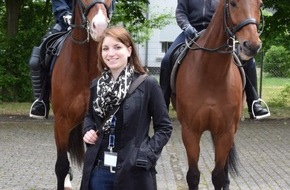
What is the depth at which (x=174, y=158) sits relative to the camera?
1116 centimetres

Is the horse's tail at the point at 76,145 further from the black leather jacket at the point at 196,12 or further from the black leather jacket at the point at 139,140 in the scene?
the black leather jacket at the point at 139,140

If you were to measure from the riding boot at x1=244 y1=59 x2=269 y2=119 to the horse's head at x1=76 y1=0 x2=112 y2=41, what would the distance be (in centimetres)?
206

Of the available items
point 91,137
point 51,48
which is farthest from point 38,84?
point 91,137

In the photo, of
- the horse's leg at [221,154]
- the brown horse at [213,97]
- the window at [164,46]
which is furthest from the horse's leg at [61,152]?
the window at [164,46]

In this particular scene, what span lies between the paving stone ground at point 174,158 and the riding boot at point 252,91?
141 centimetres

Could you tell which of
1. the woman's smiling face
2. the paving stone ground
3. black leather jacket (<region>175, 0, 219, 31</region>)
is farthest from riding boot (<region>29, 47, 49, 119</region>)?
the woman's smiling face

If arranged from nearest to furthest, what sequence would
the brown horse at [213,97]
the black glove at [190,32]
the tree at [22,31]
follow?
the brown horse at [213,97], the black glove at [190,32], the tree at [22,31]

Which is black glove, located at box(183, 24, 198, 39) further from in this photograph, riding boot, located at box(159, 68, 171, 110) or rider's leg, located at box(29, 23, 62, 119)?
rider's leg, located at box(29, 23, 62, 119)

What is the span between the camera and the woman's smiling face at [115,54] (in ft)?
14.1

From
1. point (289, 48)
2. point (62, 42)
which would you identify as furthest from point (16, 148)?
point (289, 48)

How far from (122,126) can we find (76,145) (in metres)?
3.81

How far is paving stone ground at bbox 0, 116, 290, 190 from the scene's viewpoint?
29.0ft

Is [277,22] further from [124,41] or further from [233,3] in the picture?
[124,41]

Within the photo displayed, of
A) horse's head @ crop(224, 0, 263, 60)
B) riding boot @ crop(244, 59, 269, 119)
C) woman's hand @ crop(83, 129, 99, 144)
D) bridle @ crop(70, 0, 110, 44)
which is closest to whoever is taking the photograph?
woman's hand @ crop(83, 129, 99, 144)
